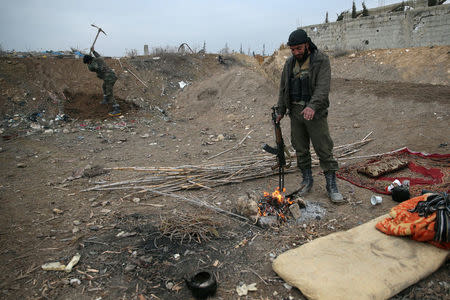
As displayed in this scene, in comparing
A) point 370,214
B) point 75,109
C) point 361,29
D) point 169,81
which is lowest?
point 370,214

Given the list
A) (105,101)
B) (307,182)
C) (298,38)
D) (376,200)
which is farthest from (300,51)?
(105,101)

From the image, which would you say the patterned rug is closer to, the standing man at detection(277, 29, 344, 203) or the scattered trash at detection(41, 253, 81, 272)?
the standing man at detection(277, 29, 344, 203)

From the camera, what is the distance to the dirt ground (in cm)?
231

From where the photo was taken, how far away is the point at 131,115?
29.7ft

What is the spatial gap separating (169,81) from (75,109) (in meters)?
4.01

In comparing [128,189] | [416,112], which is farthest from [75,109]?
[416,112]

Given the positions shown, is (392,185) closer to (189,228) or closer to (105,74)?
(189,228)

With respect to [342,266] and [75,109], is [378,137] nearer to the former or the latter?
[342,266]

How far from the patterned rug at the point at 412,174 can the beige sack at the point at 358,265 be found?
1.39 meters

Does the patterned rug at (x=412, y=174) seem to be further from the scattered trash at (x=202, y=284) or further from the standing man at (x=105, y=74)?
the standing man at (x=105, y=74)

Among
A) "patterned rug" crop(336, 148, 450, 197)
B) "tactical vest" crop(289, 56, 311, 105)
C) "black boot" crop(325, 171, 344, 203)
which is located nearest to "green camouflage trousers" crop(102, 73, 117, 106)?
"tactical vest" crop(289, 56, 311, 105)

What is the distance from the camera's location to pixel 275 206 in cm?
314

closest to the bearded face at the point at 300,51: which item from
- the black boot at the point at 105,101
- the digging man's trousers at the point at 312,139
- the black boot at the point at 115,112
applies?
the digging man's trousers at the point at 312,139

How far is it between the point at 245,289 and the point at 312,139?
1950 millimetres
